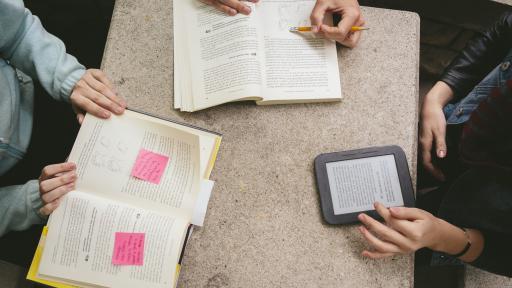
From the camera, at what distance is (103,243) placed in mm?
710

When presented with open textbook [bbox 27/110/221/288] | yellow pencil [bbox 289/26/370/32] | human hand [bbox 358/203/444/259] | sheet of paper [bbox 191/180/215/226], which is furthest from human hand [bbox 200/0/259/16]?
human hand [bbox 358/203/444/259]

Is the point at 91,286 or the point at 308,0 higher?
the point at 308,0

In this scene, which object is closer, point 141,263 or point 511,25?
point 141,263

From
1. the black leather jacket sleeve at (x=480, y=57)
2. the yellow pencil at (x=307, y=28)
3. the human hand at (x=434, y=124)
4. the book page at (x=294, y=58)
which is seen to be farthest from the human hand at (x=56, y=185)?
the black leather jacket sleeve at (x=480, y=57)

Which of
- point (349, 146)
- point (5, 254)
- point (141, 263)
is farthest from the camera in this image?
point (5, 254)

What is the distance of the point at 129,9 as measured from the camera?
2.89 ft

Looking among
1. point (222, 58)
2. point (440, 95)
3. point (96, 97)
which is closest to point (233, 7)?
point (222, 58)

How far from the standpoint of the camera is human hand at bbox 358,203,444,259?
718mm

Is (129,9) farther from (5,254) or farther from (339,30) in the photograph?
(5,254)

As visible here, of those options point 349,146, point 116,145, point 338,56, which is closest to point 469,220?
point 349,146

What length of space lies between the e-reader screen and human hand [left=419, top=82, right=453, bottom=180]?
232 mm

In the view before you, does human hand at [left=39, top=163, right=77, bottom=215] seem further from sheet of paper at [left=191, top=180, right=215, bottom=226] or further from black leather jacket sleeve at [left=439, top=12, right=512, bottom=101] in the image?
black leather jacket sleeve at [left=439, top=12, right=512, bottom=101]

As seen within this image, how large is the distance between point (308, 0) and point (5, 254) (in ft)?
3.79

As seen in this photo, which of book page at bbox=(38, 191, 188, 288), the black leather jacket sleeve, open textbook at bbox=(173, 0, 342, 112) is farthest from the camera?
the black leather jacket sleeve
